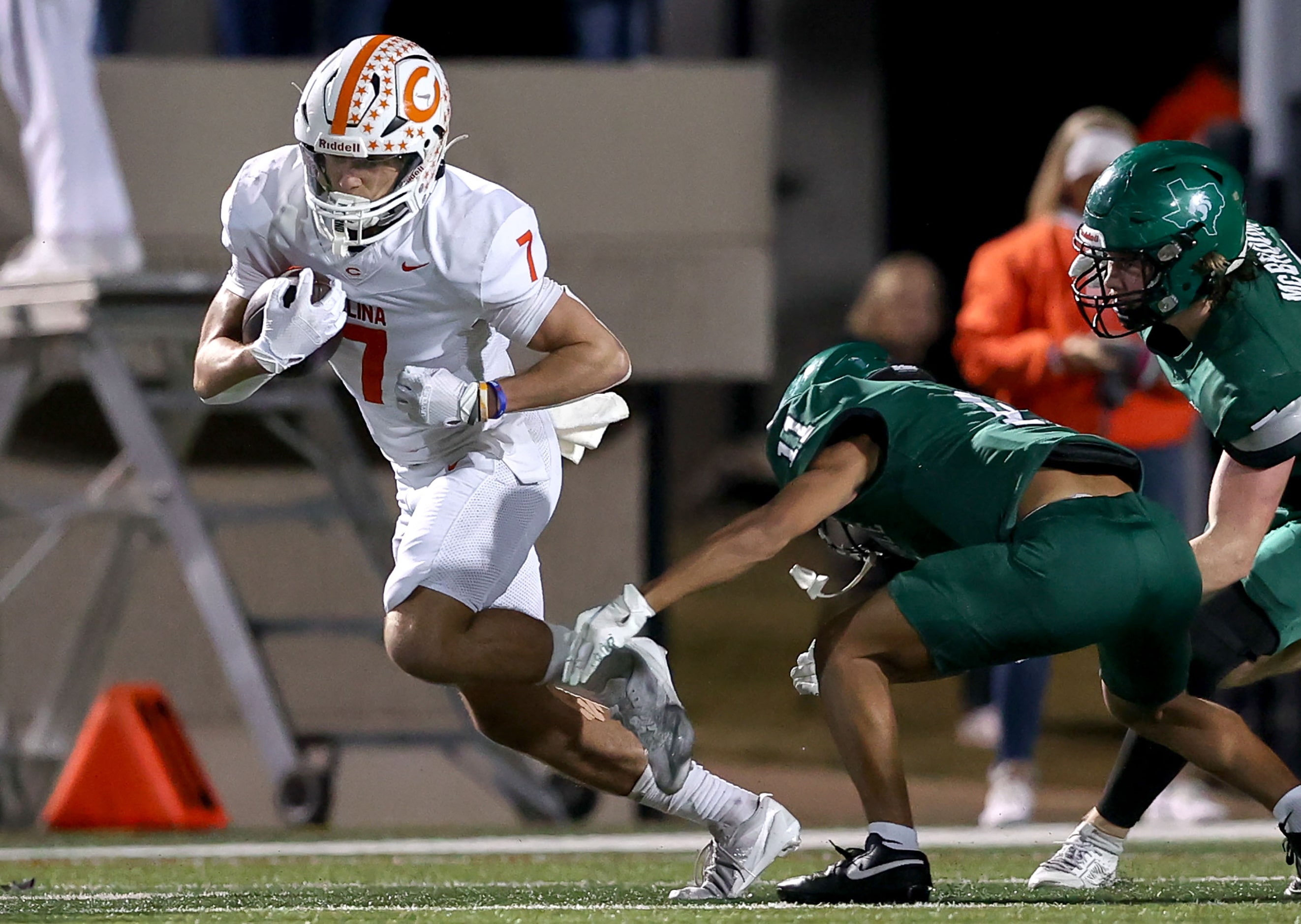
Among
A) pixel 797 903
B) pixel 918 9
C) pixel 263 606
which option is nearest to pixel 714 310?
pixel 263 606

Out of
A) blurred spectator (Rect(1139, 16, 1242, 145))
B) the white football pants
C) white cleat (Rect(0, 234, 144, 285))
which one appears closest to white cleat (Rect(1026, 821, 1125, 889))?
white cleat (Rect(0, 234, 144, 285))

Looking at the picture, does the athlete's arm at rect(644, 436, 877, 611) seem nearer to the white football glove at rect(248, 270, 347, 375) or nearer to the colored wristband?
the colored wristband

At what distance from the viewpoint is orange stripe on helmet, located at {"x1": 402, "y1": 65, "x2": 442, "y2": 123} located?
482cm

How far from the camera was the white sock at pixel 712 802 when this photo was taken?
16.0 ft

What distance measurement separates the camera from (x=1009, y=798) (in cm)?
677

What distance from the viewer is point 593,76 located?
27.4ft

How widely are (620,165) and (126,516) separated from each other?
7.00 ft

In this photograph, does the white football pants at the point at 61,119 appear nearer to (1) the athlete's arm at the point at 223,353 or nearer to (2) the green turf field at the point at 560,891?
(2) the green turf field at the point at 560,891

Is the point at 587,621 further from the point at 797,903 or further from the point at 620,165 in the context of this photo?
the point at 620,165

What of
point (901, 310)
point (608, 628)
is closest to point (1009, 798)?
point (901, 310)

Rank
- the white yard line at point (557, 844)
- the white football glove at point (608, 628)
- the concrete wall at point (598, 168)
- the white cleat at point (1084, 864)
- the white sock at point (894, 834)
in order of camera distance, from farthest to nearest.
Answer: the concrete wall at point (598, 168), the white yard line at point (557, 844), the white cleat at point (1084, 864), the white sock at point (894, 834), the white football glove at point (608, 628)

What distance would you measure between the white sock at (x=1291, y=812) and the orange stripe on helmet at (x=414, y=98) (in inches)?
87.2

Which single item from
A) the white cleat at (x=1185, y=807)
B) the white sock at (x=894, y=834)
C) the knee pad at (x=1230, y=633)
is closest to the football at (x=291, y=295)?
Result: the white sock at (x=894, y=834)

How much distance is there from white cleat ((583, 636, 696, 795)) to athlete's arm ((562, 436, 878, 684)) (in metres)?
0.10
